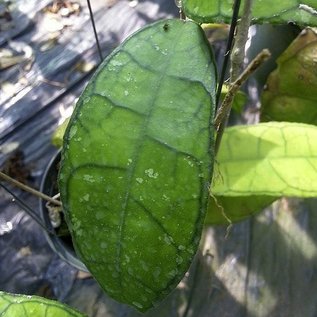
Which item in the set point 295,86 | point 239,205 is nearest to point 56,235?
point 239,205

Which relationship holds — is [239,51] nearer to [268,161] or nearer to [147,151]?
[147,151]

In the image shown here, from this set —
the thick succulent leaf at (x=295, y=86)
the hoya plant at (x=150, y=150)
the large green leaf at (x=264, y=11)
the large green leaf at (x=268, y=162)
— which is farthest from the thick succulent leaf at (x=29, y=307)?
the thick succulent leaf at (x=295, y=86)

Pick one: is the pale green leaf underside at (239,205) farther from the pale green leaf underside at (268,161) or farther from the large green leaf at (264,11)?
the large green leaf at (264,11)

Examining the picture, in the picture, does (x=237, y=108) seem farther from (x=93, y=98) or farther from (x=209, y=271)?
(x=93, y=98)

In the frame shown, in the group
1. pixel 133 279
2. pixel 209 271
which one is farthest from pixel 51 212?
pixel 133 279

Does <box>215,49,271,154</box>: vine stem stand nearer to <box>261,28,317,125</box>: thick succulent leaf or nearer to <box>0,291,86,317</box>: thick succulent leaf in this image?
<box>0,291,86,317</box>: thick succulent leaf

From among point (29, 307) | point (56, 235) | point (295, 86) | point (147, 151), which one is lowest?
point (56, 235)
